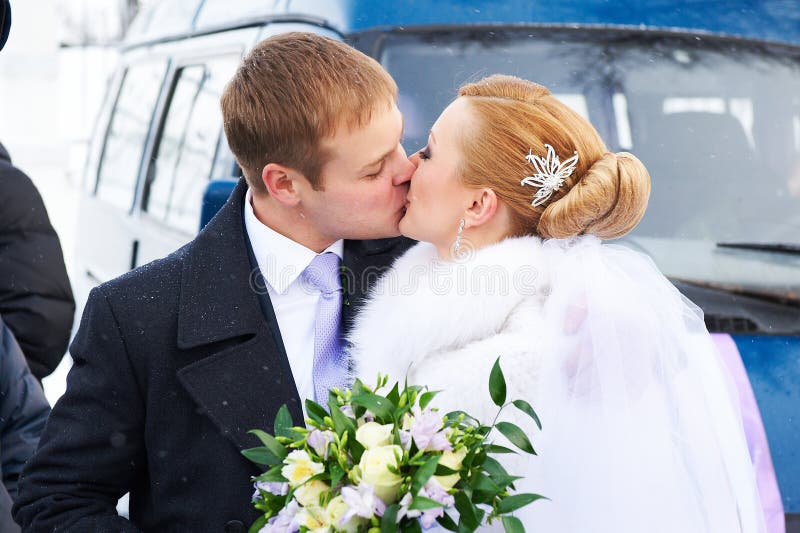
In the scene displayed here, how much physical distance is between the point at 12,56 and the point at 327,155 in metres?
27.5

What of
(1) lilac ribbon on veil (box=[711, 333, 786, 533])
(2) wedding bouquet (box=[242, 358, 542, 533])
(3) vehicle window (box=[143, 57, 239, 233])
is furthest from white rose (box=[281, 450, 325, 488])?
(3) vehicle window (box=[143, 57, 239, 233])

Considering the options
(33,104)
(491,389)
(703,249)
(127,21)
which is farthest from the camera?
(33,104)

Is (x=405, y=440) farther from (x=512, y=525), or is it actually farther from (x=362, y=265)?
(x=362, y=265)

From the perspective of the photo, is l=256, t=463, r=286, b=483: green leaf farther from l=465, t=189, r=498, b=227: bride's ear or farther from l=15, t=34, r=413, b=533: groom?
l=465, t=189, r=498, b=227: bride's ear

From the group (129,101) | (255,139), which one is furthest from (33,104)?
(255,139)

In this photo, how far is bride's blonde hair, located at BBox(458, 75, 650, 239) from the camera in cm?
218

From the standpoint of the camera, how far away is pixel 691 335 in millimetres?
2145

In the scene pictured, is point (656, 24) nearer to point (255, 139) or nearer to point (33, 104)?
point (255, 139)

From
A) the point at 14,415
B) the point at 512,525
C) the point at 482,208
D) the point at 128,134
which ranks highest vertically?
the point at 482,208

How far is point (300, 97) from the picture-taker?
240 centimetres

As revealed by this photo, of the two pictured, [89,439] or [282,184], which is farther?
[282,184]

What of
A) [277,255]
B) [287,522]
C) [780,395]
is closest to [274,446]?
[287,522]

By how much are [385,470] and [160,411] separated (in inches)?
30.3

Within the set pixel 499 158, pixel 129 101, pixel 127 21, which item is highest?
pixel 499 158
